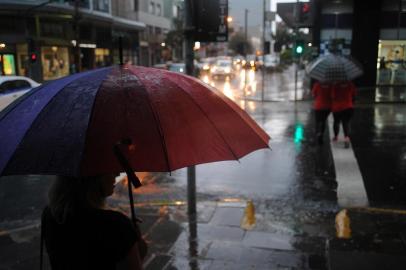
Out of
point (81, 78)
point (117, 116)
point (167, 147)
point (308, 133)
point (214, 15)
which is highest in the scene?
point (214, 15)

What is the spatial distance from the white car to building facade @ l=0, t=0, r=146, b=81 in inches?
546

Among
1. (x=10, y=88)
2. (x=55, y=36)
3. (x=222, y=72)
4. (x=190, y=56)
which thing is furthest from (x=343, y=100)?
(x=222, y=72)

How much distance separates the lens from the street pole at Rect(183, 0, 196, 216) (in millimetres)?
5906

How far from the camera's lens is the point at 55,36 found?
122 ft

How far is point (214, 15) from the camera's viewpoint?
19.5 ft

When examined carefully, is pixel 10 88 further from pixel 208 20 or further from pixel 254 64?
pixel 254 64

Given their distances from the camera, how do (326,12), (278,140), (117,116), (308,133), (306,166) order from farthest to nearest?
1. (326,12)
2. (308,133)
3. (278,140)
4. (306,166)
5. (117,116)

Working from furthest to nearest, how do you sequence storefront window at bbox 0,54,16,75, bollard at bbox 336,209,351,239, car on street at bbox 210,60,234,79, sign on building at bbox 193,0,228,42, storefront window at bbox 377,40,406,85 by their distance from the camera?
car on street at bbox 210,60,234,79 → storefront window at bbox 0,54,16,75 → storefront window at bbox 377,40,406,85 → sign on building at bbox 193,0,228,42 → bollard at bbox 336,209,351,239

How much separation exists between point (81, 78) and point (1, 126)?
1.52ft

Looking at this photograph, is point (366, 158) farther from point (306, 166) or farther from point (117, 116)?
point (117, 116)

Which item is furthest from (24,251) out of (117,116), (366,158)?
(366,158)

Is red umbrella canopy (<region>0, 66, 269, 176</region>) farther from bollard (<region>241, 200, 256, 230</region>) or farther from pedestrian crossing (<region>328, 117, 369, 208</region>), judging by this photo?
pedestrian crossing (<region>328, 117, 369, 208</region>)

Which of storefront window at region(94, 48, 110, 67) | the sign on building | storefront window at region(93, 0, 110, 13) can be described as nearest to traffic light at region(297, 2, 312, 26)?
the sign on building

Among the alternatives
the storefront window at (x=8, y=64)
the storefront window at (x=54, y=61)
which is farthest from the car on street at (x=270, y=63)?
the storefront window at (x=8, y=64)
